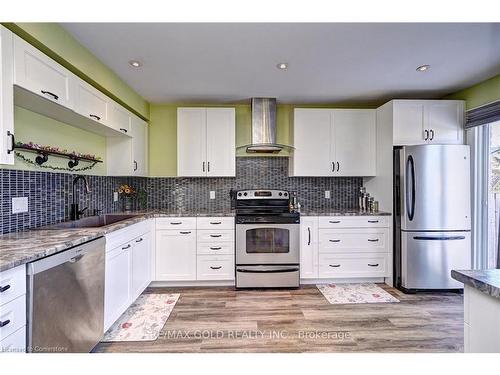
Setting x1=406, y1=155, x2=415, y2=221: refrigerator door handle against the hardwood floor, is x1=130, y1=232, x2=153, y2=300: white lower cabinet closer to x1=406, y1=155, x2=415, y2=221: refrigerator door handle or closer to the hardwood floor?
the hardwood floor

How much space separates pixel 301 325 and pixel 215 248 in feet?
4.26

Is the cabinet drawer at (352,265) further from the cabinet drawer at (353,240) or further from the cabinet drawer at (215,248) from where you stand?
the cabinet drawer at (215,248)

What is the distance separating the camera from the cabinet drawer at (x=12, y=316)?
106 cm

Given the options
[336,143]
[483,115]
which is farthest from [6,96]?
[483,115]

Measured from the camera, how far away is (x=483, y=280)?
85cm

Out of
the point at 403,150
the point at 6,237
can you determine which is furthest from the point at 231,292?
the point at 403,150

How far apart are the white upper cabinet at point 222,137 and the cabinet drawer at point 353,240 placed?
4.70ft

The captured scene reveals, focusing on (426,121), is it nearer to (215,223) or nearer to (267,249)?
(267,249)

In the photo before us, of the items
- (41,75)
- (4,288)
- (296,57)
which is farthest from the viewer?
(296,57)

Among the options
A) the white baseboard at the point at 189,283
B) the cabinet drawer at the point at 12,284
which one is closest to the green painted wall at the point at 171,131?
the white baseboard at the point at 189,283

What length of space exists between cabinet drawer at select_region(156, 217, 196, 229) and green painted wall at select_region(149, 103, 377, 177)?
85 centimetres

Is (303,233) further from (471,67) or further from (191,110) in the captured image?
(471,67)

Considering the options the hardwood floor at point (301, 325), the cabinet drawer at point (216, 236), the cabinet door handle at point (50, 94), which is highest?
the cabinet door handle at point (50, 94)
